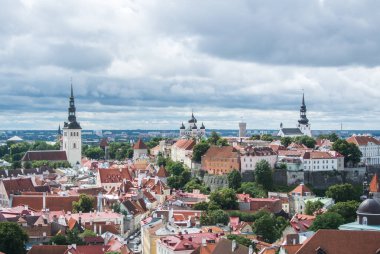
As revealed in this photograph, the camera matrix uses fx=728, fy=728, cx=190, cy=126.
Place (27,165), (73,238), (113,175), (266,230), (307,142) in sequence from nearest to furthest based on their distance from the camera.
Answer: (73,238)
(266,230)
(113,175)
(307,142)
(27,165)

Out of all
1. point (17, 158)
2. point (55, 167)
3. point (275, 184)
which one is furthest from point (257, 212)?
point (17, 158)

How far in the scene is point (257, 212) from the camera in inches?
3314

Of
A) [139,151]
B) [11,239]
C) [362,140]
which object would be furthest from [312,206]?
[139,151]

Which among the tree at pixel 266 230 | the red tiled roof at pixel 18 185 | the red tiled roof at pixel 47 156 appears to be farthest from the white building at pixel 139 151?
the tree at pixel 266 230

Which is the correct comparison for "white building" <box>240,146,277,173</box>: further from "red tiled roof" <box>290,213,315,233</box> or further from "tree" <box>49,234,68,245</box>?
"tree" <box>49,234,68,245</box>

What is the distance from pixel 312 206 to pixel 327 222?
58.3ft

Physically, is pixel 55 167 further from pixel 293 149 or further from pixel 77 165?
pixel 293 149

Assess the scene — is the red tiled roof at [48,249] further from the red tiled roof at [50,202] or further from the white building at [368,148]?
the white building at [368,148]

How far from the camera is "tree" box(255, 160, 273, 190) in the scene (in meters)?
104

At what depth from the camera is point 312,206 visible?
292ft

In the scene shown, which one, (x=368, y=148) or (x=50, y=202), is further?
(x=368, y=148)

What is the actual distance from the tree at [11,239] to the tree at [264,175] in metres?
49.0

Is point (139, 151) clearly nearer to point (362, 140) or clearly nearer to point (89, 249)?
point (362, 140)

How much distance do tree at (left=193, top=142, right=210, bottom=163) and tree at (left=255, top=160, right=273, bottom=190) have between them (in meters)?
16.0
